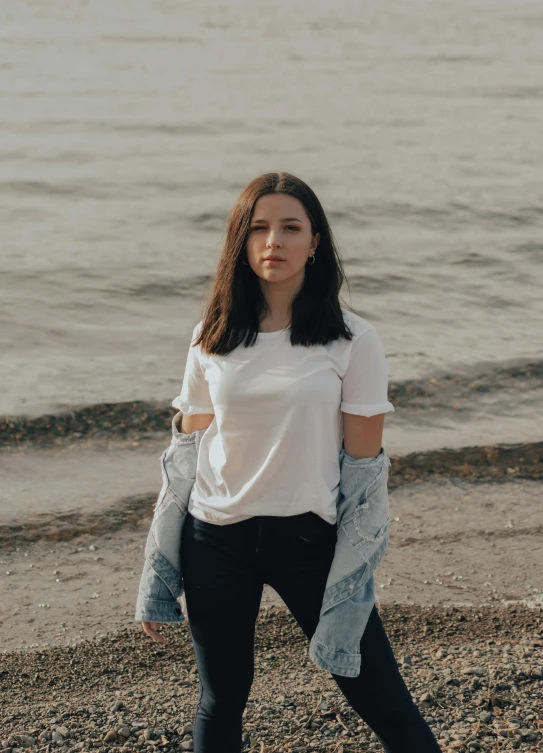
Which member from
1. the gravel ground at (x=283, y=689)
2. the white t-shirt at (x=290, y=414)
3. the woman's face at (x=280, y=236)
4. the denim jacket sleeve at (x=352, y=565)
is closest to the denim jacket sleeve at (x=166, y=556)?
the white t-shirt at (x=290, y=414)

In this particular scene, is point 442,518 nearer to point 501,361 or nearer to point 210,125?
point 501,361

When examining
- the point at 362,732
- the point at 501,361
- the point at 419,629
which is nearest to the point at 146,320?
the point at 501,361

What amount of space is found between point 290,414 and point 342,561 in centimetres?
47

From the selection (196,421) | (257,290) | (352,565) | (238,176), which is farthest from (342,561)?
(238,176)

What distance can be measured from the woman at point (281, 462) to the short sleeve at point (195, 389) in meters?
0.05

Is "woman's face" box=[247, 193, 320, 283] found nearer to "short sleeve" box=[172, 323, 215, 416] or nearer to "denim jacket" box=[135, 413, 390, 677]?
"short sleeve" box=[172, 323, 215, 416]

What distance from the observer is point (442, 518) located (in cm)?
720

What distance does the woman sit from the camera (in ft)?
9.52

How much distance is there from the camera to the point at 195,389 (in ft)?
10.4

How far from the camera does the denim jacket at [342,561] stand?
9.41 feet

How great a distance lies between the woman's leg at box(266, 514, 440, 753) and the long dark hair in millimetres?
602

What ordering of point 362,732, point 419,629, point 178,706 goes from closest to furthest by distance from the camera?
point 362,732
point 178,706
point 419,629

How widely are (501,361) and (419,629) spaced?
625cm

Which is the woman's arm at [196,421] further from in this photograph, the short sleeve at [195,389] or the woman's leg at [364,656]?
the woman's leg at [364,656]
